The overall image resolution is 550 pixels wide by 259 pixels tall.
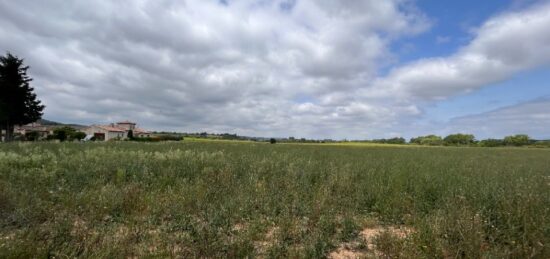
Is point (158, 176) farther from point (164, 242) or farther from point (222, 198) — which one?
point (164, 242)

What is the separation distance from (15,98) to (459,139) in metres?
110

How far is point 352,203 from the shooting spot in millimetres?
7051

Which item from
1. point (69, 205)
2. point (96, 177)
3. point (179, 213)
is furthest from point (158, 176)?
point (179, 213)

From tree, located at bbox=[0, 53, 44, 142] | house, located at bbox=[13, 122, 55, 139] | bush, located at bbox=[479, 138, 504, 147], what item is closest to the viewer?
tree, located at bbox=[0, 53, 44, 142]

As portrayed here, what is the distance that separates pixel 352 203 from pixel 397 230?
63.0 inches

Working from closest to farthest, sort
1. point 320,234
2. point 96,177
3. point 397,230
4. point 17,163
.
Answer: point 320,234 < point 397,230 < point 96,177 < point 17,163

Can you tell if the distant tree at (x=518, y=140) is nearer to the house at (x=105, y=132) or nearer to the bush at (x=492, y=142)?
the bush at (x=492, y=142)

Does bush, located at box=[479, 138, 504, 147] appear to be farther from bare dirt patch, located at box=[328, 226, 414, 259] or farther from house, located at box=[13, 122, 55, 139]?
house, located at box=[13, 122, 55, 139]

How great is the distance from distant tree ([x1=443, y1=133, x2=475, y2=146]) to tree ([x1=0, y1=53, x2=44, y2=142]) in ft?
324

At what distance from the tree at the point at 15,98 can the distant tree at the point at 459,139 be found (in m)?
98.6

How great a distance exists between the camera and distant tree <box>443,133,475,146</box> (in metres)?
91.7

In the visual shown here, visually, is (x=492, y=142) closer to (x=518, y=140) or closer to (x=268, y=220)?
(x=518, y=140)

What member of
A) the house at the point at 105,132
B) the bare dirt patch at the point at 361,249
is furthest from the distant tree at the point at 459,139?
the house at the point at 105,132

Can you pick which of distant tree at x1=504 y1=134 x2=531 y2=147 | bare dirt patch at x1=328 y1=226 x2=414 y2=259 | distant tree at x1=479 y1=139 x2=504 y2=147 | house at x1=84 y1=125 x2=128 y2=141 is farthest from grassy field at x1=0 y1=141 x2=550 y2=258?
distant tree at x1=504 y1=134 x2=531 y2=147
